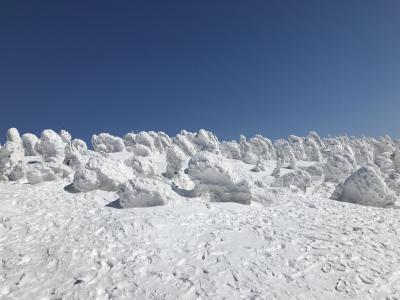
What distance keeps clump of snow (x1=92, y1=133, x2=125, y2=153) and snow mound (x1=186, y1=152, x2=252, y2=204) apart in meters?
43.9

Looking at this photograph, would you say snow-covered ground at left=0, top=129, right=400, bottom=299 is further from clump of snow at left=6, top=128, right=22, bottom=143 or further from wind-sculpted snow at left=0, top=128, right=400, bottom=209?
clump of snow at left=6, top=128, right=22, bottom=143

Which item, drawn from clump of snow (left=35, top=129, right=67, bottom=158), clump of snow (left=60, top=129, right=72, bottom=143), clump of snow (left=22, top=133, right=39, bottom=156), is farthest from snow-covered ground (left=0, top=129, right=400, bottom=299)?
clump of snow (left=60, top=129, right=72, bottom=143)

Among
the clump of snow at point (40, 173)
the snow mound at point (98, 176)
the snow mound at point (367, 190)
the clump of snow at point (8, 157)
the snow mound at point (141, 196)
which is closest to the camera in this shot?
the snow mound at point (141, 196)

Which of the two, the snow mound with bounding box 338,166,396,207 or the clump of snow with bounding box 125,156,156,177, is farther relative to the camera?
the clump of snow with bounding box 125,156,156,177

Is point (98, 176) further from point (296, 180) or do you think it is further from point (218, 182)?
point (296, 180)

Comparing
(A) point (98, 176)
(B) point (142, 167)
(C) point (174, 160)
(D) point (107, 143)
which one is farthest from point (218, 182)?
(D) point (107, 143)

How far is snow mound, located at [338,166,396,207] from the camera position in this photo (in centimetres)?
1920

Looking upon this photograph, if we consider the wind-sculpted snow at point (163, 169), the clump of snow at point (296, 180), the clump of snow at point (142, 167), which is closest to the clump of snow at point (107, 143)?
the wind-sculpted snow at point (163, 169)

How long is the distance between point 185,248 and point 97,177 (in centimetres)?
919

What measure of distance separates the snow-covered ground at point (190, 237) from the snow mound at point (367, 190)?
2.4 inches

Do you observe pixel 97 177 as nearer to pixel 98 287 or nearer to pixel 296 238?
pixel 98 287

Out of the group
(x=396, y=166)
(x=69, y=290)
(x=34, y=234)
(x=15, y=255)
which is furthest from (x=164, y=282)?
(x=396, y=166)

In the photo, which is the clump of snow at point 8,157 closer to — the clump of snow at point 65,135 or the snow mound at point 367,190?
the snow mound at point 367,190

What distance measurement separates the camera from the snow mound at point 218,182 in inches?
652
